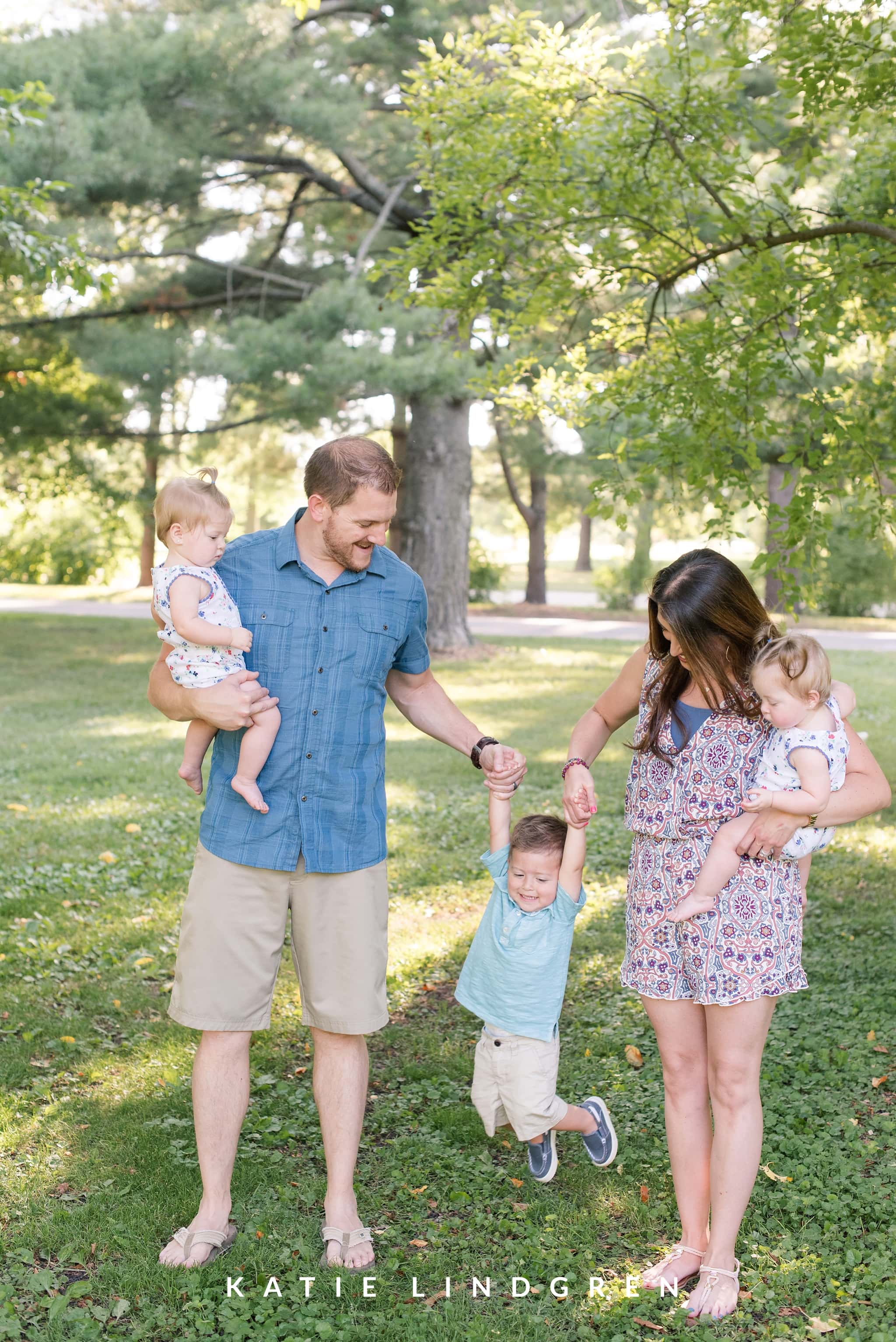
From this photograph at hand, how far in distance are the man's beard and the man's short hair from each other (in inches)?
2.8

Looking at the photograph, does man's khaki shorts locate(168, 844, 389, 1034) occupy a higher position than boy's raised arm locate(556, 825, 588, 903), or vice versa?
boy's raised arm locate(556, 825, 588, 903)

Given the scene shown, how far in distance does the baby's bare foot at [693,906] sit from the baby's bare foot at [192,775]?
136 centimetres

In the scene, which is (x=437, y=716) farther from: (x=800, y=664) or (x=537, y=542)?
(x=537, y=542)

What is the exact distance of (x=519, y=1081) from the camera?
3.39 m

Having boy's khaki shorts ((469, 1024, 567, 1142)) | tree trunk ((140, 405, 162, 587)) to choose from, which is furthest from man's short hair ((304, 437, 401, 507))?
tree trunk ((140, 405, 162, 587))

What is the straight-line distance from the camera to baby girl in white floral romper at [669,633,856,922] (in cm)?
266

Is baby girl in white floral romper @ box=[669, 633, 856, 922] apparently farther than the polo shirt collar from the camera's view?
No

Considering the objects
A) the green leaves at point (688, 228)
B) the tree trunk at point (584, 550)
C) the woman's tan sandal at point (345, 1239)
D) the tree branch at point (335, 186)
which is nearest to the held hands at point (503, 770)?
the woman's tan sandal at point (345, 1239)

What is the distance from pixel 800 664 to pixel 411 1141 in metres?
2.15

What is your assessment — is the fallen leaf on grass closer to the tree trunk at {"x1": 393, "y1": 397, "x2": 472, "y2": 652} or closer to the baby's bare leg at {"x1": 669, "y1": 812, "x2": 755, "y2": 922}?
the baby's bare leg at {"x1": 669, "y1": 812, "x2": 755, "y2": 922}

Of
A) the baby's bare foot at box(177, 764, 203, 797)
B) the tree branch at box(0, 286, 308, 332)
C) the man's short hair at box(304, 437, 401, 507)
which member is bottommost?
the baby's bare foot at box(177, 764, 203, 797)

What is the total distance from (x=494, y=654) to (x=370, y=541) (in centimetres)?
1400

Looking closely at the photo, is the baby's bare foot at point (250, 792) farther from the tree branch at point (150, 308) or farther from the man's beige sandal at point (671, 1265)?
the tree branch at point (150, 308)

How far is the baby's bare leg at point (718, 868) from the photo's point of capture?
2.76m
